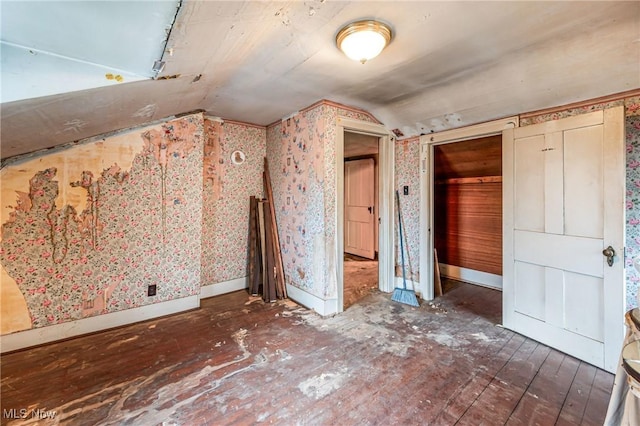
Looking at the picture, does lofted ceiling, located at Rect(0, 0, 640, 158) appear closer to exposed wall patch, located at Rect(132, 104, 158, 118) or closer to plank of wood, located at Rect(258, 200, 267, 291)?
exposed wall patch, located at Rect(132, 104, 158, 118)

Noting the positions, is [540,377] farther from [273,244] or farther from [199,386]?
[273,244]

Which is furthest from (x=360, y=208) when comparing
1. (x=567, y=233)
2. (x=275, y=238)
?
(x=567, y=233)

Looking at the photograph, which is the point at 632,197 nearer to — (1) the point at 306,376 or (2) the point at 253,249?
(1) the point at 306,376

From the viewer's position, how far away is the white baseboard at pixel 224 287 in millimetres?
3418

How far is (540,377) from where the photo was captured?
1.90 m

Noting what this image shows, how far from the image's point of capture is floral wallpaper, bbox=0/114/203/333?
226cm

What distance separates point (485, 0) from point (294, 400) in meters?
2.50

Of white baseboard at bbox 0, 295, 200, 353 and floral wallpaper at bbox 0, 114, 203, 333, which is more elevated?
floral wallpaper at bbox 0, 114, 203, 333

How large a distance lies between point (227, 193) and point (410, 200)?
7.90ft

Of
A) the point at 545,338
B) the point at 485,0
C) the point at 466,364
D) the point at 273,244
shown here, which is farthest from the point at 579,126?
the point at 273,244

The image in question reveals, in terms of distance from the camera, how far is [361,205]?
5.66 metres

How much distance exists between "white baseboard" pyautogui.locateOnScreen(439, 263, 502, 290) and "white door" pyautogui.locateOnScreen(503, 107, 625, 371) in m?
1.35

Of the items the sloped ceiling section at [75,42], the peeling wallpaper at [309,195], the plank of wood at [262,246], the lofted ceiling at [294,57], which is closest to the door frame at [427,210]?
the lofted ceiling at [294,57]

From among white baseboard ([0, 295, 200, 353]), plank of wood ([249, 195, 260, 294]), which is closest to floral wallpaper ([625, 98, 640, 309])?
plank of wood ([249, 195, 260, 294])
